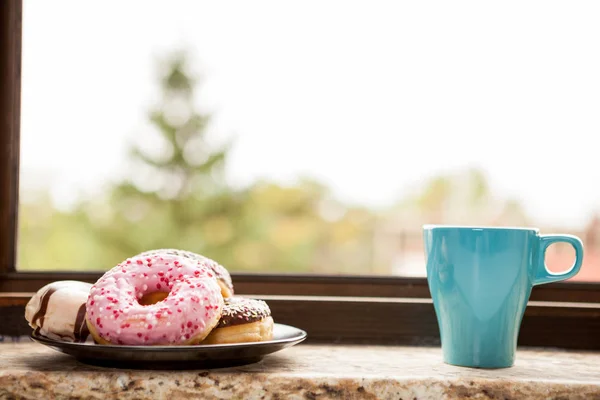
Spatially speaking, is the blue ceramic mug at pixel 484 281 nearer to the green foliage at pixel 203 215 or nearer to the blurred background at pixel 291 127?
the blurred background at pixel 291 127

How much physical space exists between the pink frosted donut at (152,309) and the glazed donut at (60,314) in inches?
1.5

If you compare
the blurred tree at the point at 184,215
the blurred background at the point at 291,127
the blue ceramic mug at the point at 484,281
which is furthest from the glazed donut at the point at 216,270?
the blurred tree at the point at 184,215

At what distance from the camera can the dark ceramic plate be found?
613 mm

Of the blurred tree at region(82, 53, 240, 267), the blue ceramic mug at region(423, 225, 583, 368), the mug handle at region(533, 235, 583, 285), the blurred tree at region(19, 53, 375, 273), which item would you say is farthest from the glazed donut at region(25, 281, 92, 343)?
the blurred tree at region(82, 53, 240, 267)

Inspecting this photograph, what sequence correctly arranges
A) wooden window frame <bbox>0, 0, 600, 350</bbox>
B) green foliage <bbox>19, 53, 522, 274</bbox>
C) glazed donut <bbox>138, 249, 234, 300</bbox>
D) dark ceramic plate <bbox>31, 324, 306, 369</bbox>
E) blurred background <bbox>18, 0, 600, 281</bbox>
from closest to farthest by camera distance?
dark ceramic plate <bbox>31, 324, 306, 369</bbox>, glazed donut <bbox>138, 249, 234, 300</bbox>, wooden window frame <bbox>0, 0, 600, 350</bbox>, blurred background <bbox>18, 0, 600, 281</bbox>, green foliage <bbox>19, 53, 522, 274</bbox>

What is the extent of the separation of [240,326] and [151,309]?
3.8 inches

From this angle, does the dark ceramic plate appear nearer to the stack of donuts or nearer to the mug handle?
the stack of donuts

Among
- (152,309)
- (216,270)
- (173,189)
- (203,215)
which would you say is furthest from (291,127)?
(152,309)

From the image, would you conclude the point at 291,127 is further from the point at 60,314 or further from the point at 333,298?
the point at 60,314

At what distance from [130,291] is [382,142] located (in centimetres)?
1375

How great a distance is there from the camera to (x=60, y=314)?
692 mm

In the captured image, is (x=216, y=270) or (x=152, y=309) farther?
(x=216, y=270)

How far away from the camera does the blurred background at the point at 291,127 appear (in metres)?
13.0

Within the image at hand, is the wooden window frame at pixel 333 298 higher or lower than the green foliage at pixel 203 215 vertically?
higher
